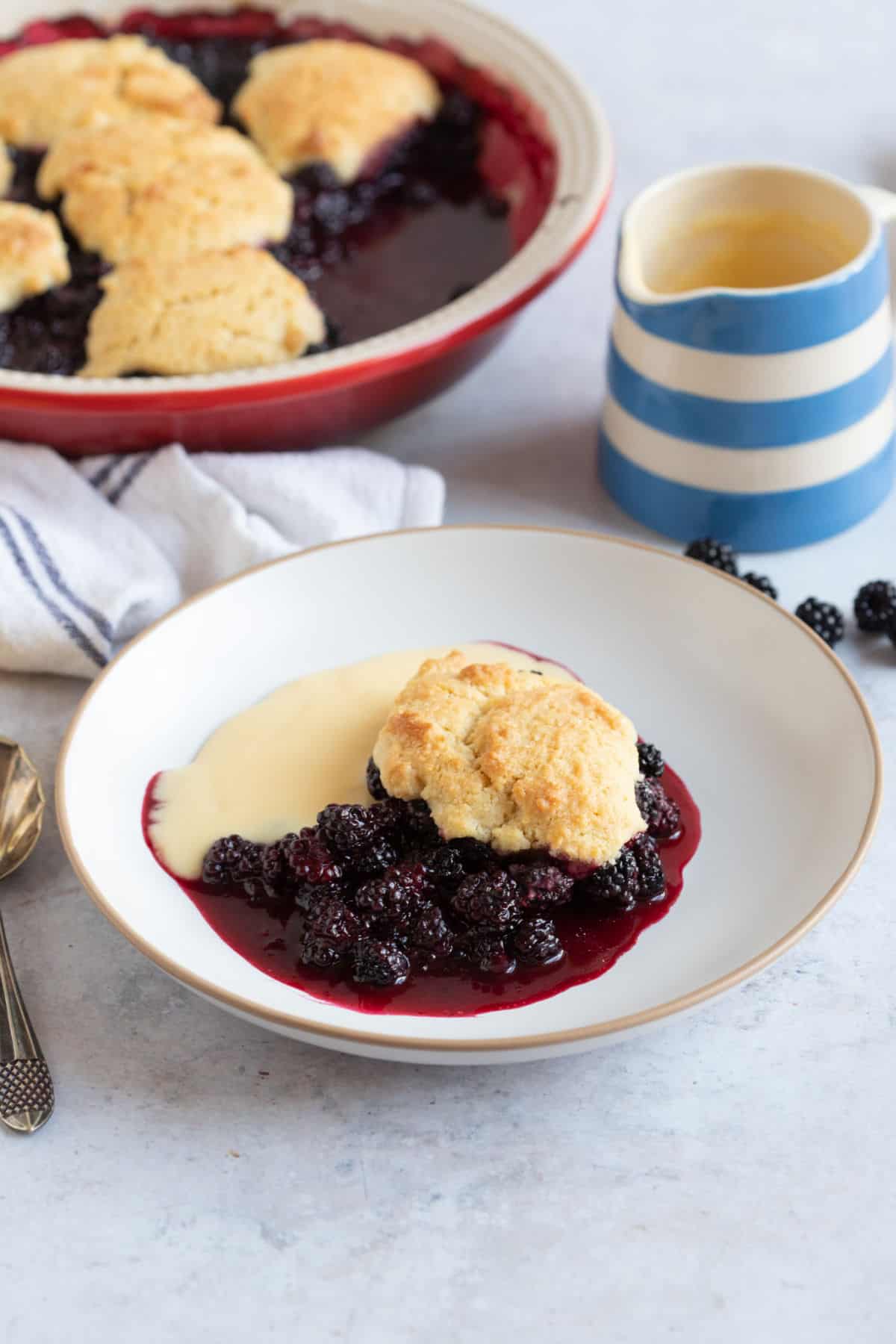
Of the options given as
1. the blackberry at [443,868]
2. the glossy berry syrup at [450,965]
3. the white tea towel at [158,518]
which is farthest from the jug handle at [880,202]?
the blackberry at [443,868]

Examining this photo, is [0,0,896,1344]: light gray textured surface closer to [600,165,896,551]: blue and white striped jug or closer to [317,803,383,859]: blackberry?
[317,803,383,859]: blackberry

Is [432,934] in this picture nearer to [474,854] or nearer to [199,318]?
[474,854]

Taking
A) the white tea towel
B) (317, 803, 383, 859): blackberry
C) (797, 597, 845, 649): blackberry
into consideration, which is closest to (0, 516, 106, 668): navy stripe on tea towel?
the white tea towel

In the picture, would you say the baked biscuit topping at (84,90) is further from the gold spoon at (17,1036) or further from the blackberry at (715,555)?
the gold spoon at (17,1036)

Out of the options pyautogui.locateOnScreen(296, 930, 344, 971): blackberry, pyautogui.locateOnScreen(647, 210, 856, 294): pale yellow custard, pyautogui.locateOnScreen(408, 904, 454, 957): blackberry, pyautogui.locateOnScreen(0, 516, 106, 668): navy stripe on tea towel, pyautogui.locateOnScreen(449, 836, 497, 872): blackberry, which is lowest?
pyautogui.locateOnScreen(0, 516, 106, 668): navy stripe on tea towel

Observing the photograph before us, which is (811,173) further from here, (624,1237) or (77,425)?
(624,1237)

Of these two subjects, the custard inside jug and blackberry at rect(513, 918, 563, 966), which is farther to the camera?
the custard inside jug
